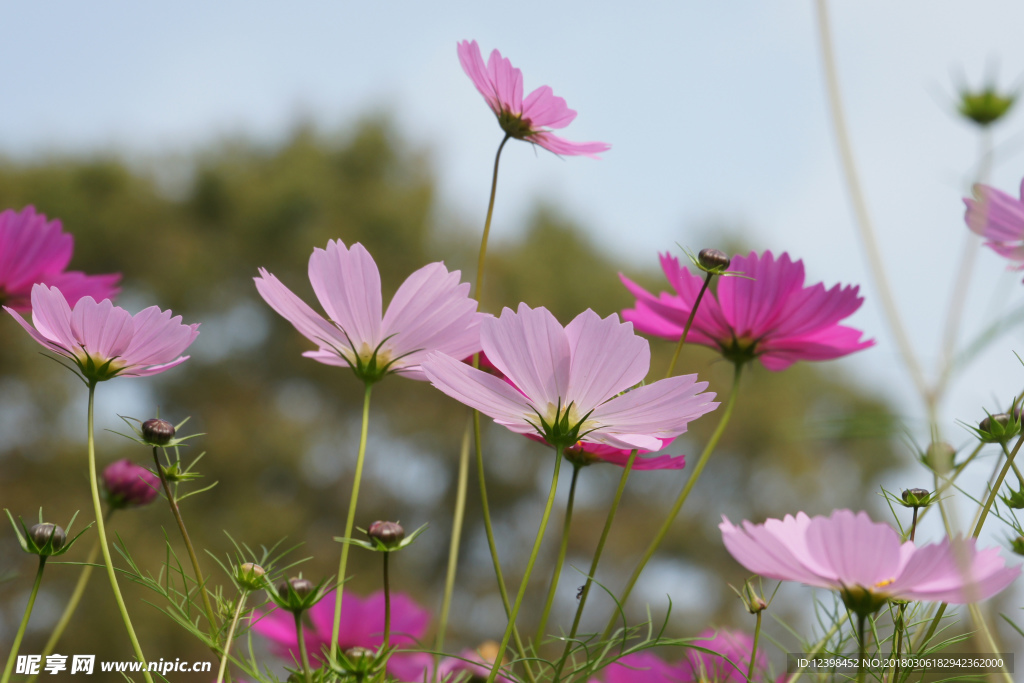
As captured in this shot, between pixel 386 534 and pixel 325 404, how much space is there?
6.80m

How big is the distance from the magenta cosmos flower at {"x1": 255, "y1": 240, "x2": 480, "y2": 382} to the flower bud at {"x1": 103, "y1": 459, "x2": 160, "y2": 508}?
6.8 inches

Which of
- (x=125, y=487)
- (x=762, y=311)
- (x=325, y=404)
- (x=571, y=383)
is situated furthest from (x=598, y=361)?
(x=325, y=404)

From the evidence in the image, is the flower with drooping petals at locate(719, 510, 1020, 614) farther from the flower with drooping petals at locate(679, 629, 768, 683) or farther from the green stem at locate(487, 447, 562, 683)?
the flower with drooping petals at locate(679, 629, 768, 683)

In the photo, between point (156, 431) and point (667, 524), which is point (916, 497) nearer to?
point (667, 524)

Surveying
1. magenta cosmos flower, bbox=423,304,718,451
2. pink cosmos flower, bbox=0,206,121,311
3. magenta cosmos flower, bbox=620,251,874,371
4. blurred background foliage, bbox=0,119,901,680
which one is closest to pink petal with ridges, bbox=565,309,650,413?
magenta cosmos flower, bbox=423,304,718,451

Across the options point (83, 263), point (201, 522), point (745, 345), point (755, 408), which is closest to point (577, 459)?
point (745, 345)

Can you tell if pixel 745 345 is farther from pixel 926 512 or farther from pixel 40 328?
pixel 40 328

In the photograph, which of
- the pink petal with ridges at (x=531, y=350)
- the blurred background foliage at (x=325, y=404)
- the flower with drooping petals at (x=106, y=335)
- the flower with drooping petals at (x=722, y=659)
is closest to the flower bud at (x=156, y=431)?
the flower with drooping petals at (x=106, y=335)

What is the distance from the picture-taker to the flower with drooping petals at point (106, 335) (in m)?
0.27

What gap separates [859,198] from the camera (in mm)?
182

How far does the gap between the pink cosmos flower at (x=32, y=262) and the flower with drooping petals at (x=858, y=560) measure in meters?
0.34

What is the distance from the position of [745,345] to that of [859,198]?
0.21 metres

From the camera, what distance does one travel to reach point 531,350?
0.85ft

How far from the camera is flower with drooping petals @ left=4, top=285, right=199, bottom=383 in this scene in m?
0.27
